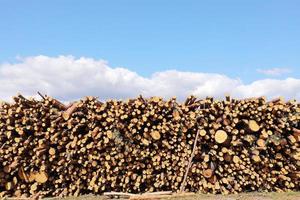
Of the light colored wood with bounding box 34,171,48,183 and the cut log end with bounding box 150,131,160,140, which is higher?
the cut log end with bounding box 150,131,160,140

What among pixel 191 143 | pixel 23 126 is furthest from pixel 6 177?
pixel 191 143

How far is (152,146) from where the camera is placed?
26.0 feet

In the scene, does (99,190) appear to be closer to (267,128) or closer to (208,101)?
(208,101)

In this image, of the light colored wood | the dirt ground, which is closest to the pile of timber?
the light colored wood

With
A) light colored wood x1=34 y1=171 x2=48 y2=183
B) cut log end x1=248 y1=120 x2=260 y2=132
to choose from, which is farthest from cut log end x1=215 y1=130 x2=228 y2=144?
light colored wood x1=34 y1=171 x2=48 y2=183

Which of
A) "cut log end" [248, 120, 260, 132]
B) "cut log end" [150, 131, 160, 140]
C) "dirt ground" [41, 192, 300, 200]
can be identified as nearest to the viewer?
"dirt ground" [41, 192, 300, 200]

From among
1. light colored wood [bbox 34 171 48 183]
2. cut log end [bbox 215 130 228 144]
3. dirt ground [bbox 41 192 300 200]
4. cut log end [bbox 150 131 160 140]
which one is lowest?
dirt ground [bbox 41 192 300 200]

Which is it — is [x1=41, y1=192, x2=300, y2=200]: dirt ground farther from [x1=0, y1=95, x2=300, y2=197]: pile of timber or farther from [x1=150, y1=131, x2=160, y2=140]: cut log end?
[x1=150, y1=131, x2=160, y2=140]: cut log end

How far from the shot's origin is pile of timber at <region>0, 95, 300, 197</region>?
786 centimetres

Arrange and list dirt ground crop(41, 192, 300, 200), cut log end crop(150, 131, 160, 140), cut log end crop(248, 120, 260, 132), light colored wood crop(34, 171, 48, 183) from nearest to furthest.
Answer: dirt ground crop(41, 192, 300, 200) < cut log end crop(150, 131, 160, 140) < cut log end crop(248, 120, 260, 132) < light colored wood crop(34, 171, 48, 183)

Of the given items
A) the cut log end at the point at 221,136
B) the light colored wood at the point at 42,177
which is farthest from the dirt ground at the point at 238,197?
the cut log end at the point at 221,136

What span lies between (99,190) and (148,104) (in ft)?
7.24

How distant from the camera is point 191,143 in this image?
7.91 metres

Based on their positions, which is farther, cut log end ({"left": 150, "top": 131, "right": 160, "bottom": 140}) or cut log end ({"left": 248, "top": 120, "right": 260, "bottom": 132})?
cut log end ({"left": 248, "top": 120, "right": 260, "bottom": 132})
